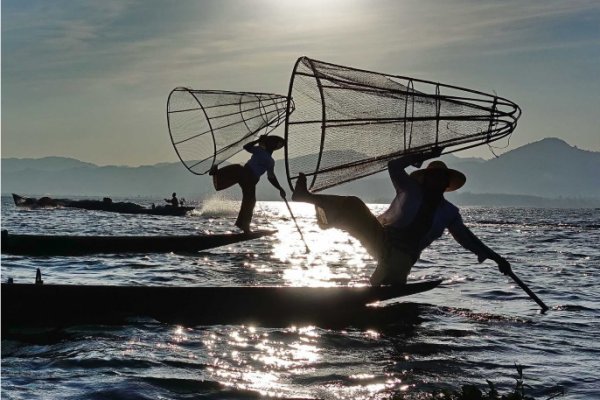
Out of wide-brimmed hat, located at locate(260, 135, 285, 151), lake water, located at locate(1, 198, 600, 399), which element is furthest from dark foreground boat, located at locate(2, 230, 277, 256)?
wide-brimmed hat, located at locate(260, 135, 285, 151)

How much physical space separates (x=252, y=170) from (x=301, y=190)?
5.77 meters

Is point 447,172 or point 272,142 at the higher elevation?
point 272,142

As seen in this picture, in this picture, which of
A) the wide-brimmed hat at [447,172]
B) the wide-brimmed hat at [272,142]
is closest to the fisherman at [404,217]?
the wide-brimmed hat at [447,172]

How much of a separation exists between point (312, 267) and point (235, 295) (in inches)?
486

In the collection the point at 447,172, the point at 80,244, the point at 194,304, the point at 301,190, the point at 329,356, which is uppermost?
the point at 447,172

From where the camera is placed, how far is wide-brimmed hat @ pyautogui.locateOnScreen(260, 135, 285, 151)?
18.0 m

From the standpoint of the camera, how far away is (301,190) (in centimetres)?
1291

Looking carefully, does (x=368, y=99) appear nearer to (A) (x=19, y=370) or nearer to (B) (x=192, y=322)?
(B) (x=192, y=322)

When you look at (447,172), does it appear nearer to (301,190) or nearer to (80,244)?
(301,190)

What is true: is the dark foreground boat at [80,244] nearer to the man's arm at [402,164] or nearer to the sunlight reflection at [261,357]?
the sunlight reflection at [261,357]

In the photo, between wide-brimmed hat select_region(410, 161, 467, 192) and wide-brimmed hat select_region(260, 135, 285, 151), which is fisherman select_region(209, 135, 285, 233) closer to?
wide-brimmed hat select_region(260, 135, 285, 151)

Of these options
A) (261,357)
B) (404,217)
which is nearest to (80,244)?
(404,217)

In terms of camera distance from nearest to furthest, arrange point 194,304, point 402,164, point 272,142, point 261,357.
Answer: point 261,357 < point 402,164 < point 194,304 < point 272,142

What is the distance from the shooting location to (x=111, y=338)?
36.1 ft
